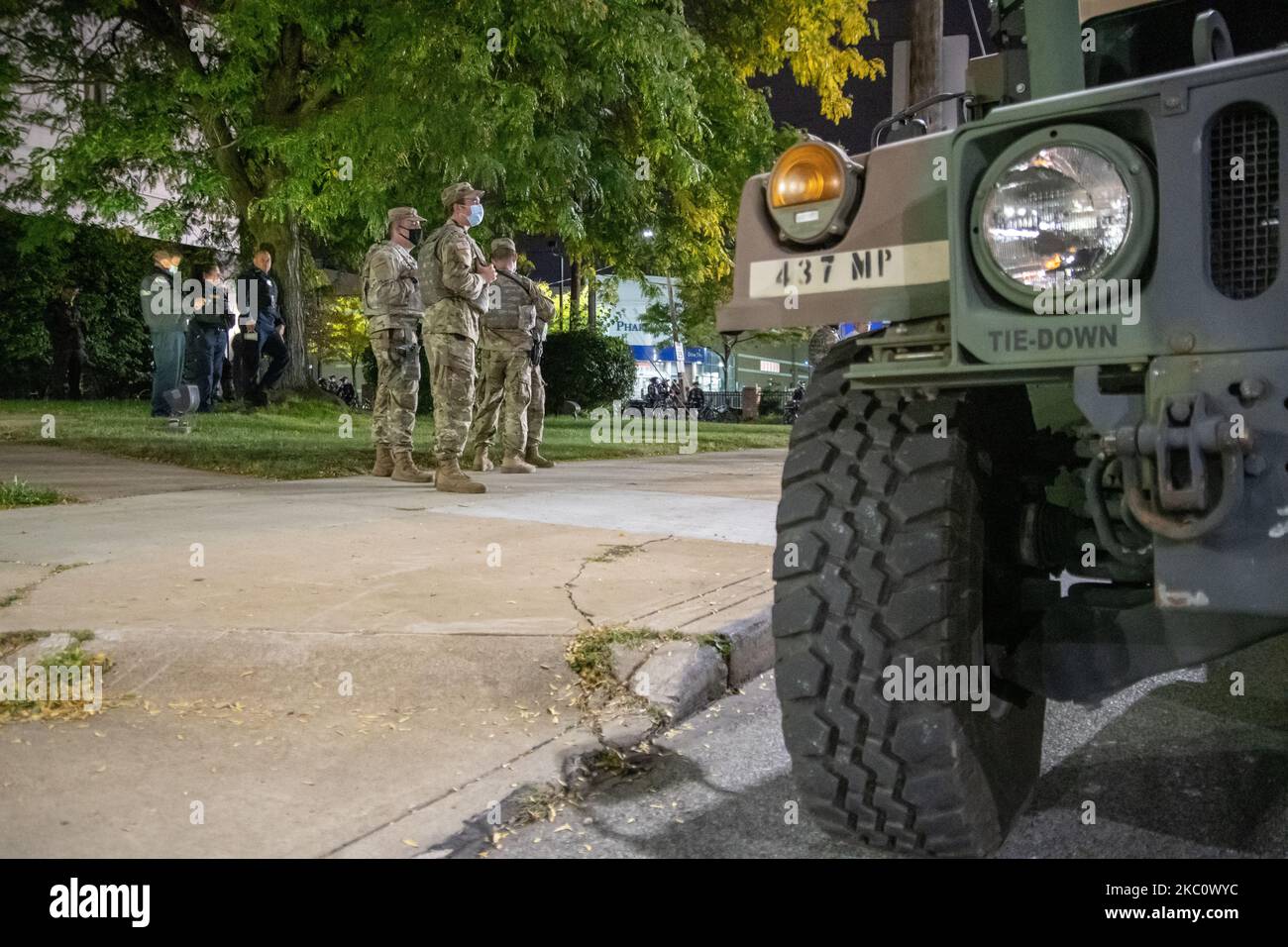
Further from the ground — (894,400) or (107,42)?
(107,42)

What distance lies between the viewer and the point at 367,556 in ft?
17.2

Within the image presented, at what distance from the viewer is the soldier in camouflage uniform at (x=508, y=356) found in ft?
31.5

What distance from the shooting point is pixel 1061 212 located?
202 cm

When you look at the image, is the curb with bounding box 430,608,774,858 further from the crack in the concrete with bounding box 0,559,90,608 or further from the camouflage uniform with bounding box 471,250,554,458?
the camouflage uniform with bounding box 471,250,554,458

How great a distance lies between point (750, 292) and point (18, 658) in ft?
8.22

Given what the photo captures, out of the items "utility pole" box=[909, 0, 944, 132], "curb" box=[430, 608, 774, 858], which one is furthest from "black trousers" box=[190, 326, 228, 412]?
"curb" box=[430, 608, 774, 858]

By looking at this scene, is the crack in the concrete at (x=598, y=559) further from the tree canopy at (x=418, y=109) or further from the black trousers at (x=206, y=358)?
the black trousers at (x=206, y=358)

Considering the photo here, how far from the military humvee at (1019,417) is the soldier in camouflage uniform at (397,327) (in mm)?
6507

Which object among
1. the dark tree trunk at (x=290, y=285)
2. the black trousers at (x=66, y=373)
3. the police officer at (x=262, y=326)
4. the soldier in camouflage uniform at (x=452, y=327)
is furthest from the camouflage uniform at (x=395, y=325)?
the black trousers at (x=66, y=373)

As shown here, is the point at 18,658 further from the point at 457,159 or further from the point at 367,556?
the point at 457,159

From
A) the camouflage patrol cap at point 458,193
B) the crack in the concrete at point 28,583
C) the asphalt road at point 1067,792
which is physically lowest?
the asphalt road at point 1067,792

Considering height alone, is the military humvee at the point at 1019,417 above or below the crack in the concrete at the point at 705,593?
above

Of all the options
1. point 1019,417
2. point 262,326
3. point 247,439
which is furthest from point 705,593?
point 262,326
